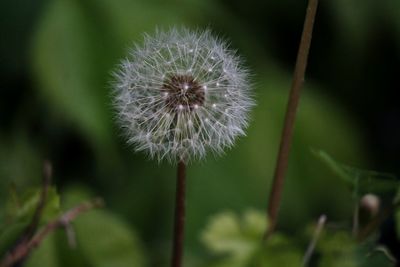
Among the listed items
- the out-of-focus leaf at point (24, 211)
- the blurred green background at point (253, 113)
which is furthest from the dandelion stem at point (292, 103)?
the blurred green background at point (253, 113)

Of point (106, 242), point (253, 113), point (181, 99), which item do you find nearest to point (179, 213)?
point (181, 99)

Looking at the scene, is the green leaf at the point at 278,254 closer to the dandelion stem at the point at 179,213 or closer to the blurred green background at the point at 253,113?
the dandelion stem at the point at 179,213

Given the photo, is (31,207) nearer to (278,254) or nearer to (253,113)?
(278,254)

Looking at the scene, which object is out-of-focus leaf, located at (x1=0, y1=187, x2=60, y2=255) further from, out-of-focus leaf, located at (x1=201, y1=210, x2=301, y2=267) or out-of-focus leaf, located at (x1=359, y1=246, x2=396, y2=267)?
out-of-focus leaf, located at (x1=359, y1=246, x2=396, y2=267)

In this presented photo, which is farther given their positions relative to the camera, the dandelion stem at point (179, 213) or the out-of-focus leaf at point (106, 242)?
the out-of-focus leaf at point (106, 242)

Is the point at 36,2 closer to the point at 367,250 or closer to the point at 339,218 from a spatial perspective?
the point at 339,218

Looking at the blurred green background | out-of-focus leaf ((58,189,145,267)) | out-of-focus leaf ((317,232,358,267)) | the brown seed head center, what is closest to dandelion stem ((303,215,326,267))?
out-of-focus leaf ((317,232,358,267))

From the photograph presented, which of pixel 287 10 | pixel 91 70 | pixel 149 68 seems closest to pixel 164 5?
pixel 91 70

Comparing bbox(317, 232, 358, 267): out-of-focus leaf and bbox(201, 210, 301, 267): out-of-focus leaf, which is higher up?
bbox(317, 232, 358, 267): out-of-focus leaf

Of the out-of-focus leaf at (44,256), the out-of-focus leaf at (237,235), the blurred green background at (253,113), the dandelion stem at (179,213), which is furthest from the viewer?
the blurred green background at (253,113)
